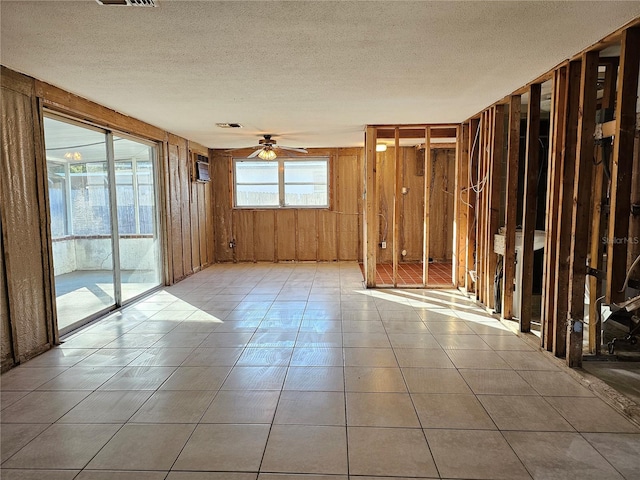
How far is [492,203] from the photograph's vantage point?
4.44m

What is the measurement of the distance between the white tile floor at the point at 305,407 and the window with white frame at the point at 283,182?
173 inches

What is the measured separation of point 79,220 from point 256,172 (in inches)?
174

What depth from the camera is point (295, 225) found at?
27.0ft

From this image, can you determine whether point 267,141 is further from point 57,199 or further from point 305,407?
point 305,407

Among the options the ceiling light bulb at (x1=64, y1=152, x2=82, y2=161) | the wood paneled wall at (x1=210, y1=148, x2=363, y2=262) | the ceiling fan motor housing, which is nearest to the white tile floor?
the ceiling light bulb at (x1=64, y1=152, x2=82, y2=161)

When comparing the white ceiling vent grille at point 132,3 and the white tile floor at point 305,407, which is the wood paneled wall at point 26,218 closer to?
the white tile floor at point 305,407

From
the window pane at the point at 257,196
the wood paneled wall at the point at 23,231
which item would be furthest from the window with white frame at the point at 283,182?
the wood paneled wall at the point at 23,231

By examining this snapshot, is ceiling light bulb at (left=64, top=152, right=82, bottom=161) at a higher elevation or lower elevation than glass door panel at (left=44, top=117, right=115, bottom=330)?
higher

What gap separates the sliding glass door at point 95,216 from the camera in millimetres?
3928

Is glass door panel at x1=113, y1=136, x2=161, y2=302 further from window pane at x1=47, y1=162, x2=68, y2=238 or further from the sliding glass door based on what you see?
window pane at x1=47, y1=162, x2=68, y2=238

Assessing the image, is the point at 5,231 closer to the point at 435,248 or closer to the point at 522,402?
the point at 522,402

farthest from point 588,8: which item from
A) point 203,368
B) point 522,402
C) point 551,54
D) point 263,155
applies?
point 263,155

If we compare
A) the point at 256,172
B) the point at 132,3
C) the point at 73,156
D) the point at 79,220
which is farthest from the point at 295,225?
the point at 132,3

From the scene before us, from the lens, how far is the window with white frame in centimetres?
820
